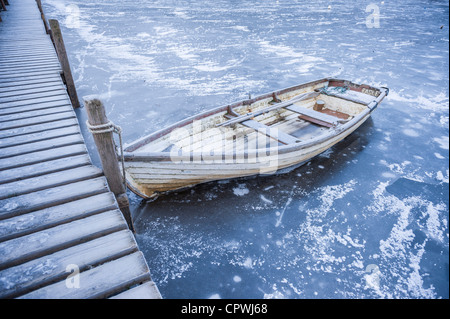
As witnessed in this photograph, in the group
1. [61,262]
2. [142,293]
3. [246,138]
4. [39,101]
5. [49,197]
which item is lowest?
[246,138]

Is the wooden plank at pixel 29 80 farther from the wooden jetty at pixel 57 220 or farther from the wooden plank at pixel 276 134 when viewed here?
the wooden plank at pixel 276 134

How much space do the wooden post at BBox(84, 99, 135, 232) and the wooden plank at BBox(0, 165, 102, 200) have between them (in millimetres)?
186

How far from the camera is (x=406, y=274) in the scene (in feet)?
14.0

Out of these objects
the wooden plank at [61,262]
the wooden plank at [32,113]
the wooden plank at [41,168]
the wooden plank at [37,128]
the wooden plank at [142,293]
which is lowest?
the wooden plank at [142,293]

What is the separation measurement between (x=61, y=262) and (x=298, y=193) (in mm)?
4838

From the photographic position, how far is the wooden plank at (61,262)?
6.59 feet

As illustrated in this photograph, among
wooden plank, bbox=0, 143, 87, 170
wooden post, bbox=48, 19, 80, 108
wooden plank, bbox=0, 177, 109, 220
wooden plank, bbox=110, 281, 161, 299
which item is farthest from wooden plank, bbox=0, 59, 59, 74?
wooden plank, bbox=110, 281, 161, 299

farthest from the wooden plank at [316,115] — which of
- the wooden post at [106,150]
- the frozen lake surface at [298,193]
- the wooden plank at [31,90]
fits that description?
the wooden plank at [31,90]

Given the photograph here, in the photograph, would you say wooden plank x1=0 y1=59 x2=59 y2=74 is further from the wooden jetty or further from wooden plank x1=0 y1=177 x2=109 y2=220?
wooden plank x1=0 y1=177 x2=109 y2=220

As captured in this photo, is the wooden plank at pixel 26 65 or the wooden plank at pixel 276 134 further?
the wooden plank at pixel 26 65

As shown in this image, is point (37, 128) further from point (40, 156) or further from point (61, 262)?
point (61, 262)

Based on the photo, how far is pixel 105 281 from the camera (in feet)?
6.81

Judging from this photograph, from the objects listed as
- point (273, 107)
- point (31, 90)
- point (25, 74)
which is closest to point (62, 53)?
point (25, 74)

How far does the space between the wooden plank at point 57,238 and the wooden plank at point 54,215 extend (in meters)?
0.05
